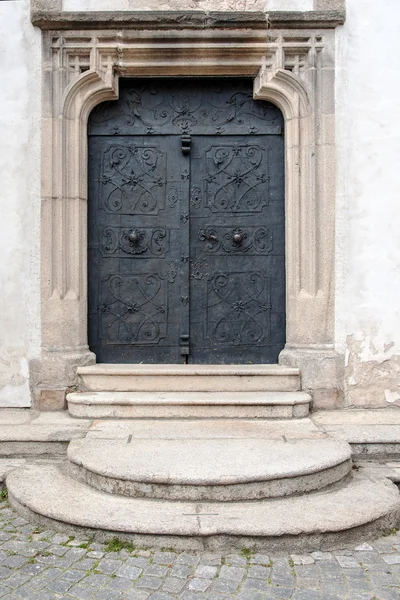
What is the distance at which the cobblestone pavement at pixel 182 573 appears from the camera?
2.58 m

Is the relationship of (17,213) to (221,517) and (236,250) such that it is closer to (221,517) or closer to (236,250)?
(236,250)

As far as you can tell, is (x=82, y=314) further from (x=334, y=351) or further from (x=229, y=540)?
(x=229, y=540)

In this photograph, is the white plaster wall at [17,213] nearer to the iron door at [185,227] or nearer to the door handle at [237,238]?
the iron door at [185,227]

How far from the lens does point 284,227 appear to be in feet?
17.2

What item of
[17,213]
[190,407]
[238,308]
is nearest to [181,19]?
[17,213]

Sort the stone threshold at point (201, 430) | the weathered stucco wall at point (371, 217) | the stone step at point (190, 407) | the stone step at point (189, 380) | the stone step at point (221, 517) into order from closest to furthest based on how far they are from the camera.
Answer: the stone step at point (221, 517)
the stone threshold at point (201, 430)
the stone step at point (190, 407)
the stone step at point (189, 380)
the weathered stucco wall at point (371, 217)

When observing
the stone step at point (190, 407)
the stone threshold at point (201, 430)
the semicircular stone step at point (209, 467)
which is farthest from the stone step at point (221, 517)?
the stone step at point (190, 407)

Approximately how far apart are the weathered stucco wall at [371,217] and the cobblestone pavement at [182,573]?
2.01 meters

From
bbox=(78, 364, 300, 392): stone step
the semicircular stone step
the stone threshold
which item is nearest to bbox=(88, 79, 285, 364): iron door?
bbox=(78, 364, 300, 392): stone step

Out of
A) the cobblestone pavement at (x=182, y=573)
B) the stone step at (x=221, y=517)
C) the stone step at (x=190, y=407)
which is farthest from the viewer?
the stone step at (x=190, y=407)

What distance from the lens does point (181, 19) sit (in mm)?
4891

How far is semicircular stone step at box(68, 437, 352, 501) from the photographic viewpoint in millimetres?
3217

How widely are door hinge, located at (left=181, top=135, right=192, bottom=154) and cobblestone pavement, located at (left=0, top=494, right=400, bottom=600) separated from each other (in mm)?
3389

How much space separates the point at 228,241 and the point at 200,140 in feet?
3.08
